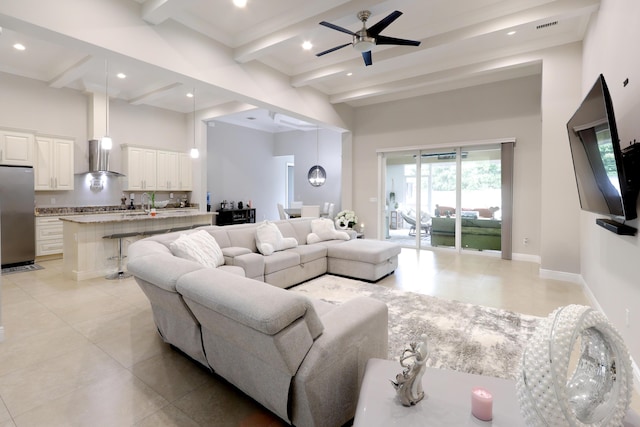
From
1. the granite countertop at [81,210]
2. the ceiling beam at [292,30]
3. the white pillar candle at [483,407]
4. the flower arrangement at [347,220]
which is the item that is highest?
Result: the ceiling beam at [292,30]

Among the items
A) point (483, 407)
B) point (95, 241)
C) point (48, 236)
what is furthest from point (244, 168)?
point (483, 407)

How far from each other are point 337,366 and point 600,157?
2.57 metres

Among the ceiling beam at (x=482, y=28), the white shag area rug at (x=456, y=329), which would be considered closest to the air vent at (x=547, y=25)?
the ceiling beam at (x=482, y=28)

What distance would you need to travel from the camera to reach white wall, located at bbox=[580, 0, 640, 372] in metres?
2.26

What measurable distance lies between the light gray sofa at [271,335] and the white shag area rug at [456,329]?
792 mm

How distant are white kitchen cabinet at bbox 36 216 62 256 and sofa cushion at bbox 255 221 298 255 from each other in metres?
4.45

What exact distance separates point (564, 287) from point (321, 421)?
4473mm

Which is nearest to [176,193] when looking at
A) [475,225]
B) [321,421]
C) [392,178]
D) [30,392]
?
[392,178]

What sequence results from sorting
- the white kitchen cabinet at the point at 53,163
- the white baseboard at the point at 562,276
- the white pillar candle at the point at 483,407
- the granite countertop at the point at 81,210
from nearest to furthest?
the white pillar candle at the point at 483,407 → the white baseboard at the point at 562,276 → the white kitchen cabinet at the point at 53,163 → the granite countertop at the point at 81,210

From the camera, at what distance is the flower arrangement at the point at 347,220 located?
7568 millimetres

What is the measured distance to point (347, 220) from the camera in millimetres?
7562

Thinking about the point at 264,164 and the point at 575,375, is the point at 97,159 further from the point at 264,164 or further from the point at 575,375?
the point at 575,375

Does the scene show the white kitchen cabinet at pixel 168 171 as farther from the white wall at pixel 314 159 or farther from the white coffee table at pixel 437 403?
the white coffee table at pixel 437 403

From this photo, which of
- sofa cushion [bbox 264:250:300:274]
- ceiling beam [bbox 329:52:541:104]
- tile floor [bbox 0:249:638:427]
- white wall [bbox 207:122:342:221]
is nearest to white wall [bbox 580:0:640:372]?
tile floor [bbox 0:249:638:427]
